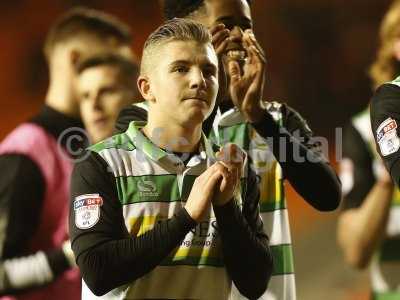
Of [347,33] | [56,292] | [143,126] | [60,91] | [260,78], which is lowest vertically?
[56,292]

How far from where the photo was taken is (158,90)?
4.55 ft

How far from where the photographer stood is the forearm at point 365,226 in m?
2.56

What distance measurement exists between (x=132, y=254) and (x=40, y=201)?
4.07 feet

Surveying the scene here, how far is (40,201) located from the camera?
8.00ft

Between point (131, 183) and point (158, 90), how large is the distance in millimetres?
167

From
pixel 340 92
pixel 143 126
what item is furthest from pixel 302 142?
pixel 340 92

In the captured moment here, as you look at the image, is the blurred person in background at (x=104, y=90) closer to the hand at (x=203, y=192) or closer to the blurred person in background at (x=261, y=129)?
the blurred person in background at (x=261, y=129)

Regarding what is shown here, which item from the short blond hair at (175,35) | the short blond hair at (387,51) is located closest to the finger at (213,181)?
the short blond hair at (175,35)

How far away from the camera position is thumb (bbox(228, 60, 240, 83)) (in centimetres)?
153

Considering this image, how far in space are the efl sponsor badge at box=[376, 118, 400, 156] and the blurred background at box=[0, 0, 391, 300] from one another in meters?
1.16

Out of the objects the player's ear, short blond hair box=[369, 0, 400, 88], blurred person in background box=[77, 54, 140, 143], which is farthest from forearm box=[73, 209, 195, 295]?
short blond hair box=[369, 0, 400, 88]

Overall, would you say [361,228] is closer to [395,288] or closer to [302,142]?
[395,288]

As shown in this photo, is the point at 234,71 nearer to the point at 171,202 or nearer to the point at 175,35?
the point at 175,35

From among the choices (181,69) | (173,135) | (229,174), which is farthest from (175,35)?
(229,174)
